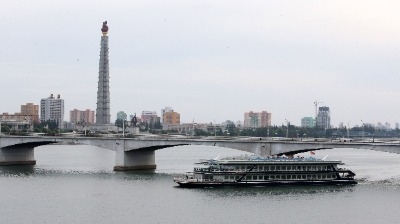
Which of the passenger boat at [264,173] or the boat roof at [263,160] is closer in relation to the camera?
the passenger boat at [264,173]

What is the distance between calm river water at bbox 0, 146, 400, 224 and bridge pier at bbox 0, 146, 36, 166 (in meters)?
21.5

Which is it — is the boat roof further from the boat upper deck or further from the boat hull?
the boat hull

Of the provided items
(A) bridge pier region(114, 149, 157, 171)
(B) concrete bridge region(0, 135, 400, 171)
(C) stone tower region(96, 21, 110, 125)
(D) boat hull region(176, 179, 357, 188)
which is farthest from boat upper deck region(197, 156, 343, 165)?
(C) stone tower region(96, 21, 110, 125)

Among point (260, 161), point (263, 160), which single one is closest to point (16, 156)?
point (263, 160)

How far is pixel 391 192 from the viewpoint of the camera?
64500 mm

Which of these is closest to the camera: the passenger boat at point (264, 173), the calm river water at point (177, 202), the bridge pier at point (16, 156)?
the calm river water at point (177, 202)

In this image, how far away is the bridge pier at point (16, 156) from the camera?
9950 cm

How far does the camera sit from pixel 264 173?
228 ft

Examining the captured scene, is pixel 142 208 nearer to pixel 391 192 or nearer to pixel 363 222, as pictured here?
pixel 363 222

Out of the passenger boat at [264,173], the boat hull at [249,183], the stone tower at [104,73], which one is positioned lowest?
the boat hull at [249,183]

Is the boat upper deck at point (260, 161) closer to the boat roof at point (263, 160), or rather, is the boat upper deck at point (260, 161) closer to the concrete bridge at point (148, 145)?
the boat roof at point (263, 160)

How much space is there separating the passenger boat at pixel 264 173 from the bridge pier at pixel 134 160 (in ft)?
62.5

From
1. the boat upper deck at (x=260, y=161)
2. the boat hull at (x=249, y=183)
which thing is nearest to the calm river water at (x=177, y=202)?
the boat hull at (x=249, y=183)

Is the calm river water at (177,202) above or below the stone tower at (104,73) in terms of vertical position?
below
